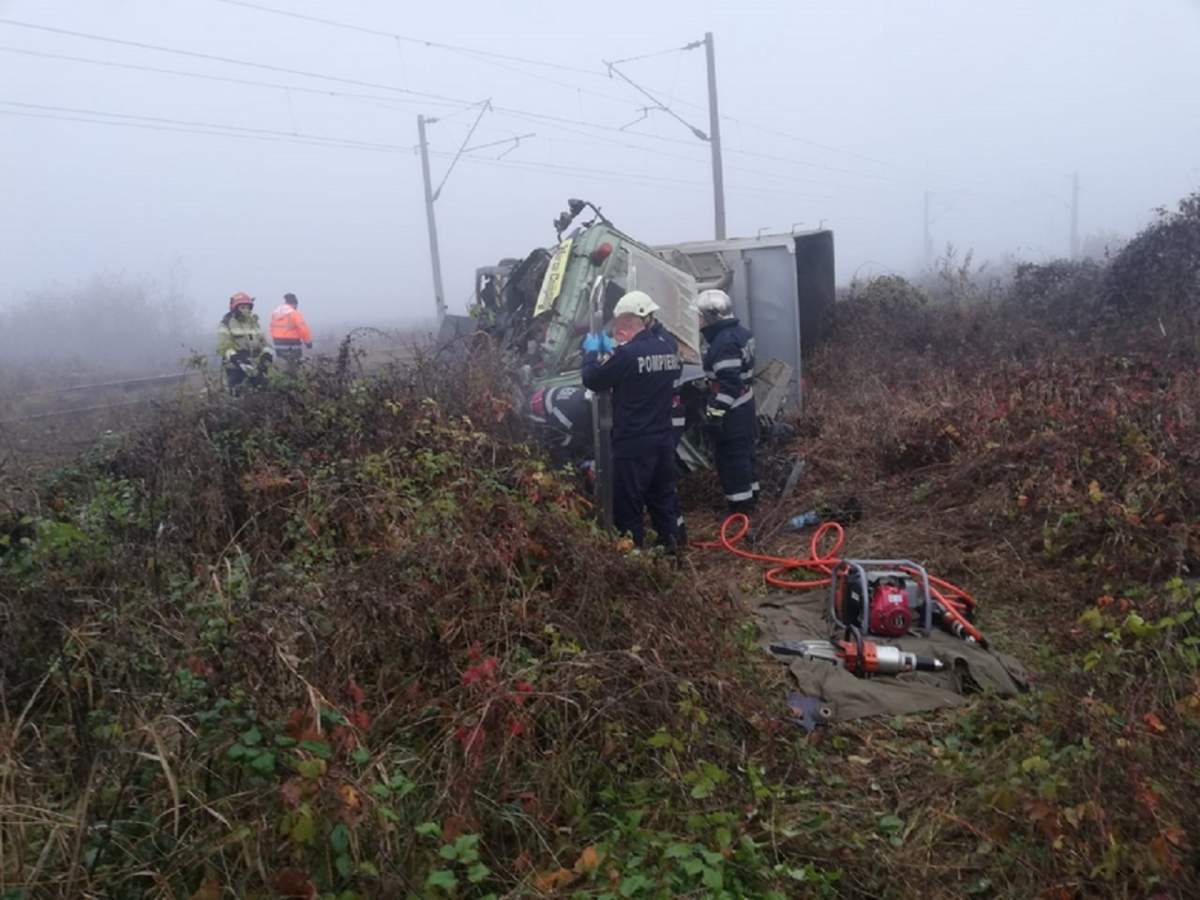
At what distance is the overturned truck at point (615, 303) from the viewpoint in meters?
7.30

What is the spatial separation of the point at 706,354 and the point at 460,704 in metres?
4.30

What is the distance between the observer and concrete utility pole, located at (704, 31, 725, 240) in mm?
20766

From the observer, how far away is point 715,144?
20.9m

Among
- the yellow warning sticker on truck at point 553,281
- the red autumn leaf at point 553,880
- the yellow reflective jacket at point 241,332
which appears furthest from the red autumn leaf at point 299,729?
the yellow reflective jacket at point 241,332

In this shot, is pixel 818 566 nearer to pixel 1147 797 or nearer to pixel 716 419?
pixel 716 419

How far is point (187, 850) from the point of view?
2.42 meters

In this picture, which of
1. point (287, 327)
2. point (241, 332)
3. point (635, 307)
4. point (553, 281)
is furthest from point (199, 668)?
point (287, 327)

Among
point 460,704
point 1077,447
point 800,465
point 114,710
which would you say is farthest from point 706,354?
point 114,710

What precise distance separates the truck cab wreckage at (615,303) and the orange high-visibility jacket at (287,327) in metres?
2.44

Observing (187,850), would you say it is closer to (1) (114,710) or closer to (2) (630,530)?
(1) (114,710)

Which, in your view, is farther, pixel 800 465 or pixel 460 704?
pixel 800 465

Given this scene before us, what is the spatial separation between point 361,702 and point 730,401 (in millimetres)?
4404

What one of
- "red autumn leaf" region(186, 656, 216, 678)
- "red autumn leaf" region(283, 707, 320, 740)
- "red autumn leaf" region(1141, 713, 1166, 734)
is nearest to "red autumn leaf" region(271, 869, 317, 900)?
"red autumn leaf" region(283, 707, 320, 740)

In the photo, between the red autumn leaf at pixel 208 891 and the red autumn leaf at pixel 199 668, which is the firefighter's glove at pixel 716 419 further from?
the red autumn leaf at pixel 208 891
